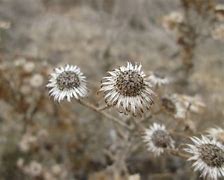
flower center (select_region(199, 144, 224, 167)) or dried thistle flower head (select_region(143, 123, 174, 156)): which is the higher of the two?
dried thistle flower head (select_region(143, 123, 174, 156))

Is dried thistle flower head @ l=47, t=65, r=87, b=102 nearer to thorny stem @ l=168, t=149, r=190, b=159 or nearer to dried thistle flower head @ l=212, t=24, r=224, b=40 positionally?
thorny stem @ l=168, t=149, r=190, b=159

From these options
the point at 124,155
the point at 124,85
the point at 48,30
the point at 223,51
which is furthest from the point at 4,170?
the point at 223,51

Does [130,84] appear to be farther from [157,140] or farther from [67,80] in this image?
[157,140]

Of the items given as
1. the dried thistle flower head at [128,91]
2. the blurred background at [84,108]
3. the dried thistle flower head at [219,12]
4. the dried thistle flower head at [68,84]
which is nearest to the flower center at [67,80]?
the dried thistle flower head at [68,84]

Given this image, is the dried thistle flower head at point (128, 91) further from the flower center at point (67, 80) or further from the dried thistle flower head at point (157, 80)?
the dried thistle flower head at point (157, 80)

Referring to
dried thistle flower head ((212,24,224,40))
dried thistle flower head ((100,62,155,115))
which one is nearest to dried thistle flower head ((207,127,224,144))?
dried thistle flower head ((100,62,155,115))
